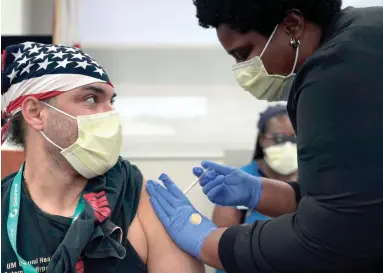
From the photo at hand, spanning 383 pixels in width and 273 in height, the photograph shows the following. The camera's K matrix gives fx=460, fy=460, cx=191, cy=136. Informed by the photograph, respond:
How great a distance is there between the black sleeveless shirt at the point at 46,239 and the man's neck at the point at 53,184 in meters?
0.04

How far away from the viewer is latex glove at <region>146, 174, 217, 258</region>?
1.27 m

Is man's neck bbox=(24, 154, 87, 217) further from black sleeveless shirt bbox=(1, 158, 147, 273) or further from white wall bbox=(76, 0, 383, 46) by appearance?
white wall bbox=(76, 0, 383, 46)

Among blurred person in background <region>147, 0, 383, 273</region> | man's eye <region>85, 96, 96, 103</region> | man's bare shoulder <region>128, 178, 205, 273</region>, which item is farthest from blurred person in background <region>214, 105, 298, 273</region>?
blurred person in background <region>147, 0, 383, 273</region>

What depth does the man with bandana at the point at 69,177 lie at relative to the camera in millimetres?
1307

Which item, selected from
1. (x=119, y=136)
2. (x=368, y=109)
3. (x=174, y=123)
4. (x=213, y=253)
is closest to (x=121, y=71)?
(x=174, y=123)

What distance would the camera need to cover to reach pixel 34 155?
1476 mm

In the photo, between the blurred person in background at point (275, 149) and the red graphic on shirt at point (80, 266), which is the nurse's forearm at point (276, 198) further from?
the blurred person in background at point (275, 149)

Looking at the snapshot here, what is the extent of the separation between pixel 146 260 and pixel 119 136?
0.40 metres

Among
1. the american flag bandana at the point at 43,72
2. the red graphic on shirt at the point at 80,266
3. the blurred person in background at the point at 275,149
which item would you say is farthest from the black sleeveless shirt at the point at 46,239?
the blurred person in background at the point at 275,149

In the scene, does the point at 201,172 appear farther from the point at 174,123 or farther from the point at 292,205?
the point at 174,123

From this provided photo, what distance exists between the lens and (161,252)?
1.38 metres

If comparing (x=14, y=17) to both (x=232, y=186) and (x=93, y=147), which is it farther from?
(x=232, y=186)

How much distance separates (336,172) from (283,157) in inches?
67.5

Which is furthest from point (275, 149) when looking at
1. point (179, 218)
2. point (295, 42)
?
point (295, 42)
